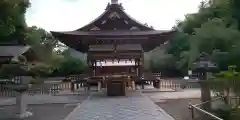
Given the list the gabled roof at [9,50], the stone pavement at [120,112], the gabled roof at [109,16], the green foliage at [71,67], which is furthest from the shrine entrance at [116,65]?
the green foliage at [71,67]

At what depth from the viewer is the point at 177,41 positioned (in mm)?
38250

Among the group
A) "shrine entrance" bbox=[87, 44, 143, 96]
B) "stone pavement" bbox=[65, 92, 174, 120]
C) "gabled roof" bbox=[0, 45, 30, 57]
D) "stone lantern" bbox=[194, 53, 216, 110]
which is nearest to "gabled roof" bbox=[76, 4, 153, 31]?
"shrine entrance" bbox=[87, 44, 143, 96]

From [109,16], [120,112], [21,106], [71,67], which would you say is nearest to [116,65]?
[109,16]

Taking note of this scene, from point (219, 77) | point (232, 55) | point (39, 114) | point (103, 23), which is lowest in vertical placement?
point (39, 114)

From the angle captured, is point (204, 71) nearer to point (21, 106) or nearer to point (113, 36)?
point (21, 106)

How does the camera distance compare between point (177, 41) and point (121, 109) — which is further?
point (177, 41)

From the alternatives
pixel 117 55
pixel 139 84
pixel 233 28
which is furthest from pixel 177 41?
pixel 233 28

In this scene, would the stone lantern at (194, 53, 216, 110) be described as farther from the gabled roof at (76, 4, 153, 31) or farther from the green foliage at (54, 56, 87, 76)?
the green foliage at (54, 56, 87, 76)

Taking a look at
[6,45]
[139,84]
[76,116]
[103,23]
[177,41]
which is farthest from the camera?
[177,41]

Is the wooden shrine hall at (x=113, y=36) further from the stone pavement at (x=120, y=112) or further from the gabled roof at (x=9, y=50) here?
the gabled roof at (x=9, y=50)

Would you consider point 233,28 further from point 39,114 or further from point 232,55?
point 39,114

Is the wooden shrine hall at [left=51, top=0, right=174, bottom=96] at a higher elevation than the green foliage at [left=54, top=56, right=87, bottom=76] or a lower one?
higher

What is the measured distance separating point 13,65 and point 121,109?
439 cm

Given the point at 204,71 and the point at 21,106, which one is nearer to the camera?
the point at 204,71
